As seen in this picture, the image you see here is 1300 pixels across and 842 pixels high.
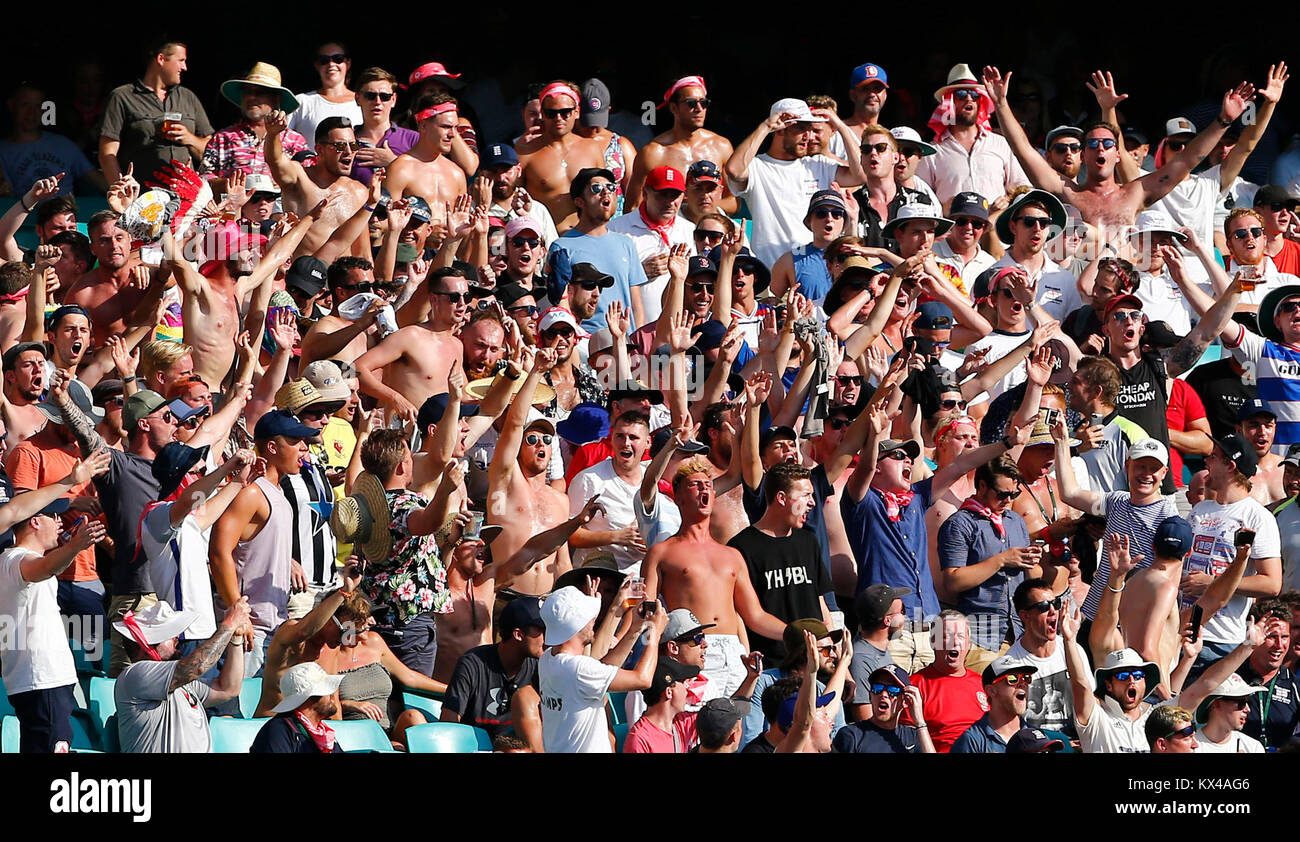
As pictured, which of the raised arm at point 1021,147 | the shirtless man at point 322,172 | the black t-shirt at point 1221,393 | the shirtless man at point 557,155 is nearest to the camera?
the black t-shirt at point 1221,393

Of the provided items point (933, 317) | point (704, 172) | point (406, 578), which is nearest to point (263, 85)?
point (704, 172)

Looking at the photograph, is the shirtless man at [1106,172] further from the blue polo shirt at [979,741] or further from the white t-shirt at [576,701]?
the white t-shirt at [576,701]

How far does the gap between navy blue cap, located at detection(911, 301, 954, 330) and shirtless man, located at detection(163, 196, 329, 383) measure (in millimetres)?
3349

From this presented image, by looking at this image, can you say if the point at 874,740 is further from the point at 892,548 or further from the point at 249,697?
the point at 249,697

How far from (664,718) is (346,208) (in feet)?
15.2

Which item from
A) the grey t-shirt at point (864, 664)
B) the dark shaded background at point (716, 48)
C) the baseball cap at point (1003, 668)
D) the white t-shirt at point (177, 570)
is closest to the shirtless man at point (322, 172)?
the dark shaded background at point (716, 48)

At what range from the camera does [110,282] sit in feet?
40.7

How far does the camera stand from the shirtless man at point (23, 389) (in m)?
10.9

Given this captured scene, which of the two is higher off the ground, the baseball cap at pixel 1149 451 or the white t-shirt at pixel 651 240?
the white t-shirt at pixel 651 240

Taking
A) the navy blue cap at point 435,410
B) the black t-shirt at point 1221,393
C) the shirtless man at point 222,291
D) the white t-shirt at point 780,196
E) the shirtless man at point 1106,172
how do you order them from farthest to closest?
the shirtless man at point 1106,172, the white t-shirt at point 780,196, the black t-shirt at point 1221,393, the shirtless man at point 222,291, the navy blue cap at point 435,410

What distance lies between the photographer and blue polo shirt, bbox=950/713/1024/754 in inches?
391

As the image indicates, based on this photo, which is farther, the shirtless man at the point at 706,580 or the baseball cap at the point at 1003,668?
the shirtless man at the point at 706,580

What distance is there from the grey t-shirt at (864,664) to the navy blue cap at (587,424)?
181cm
